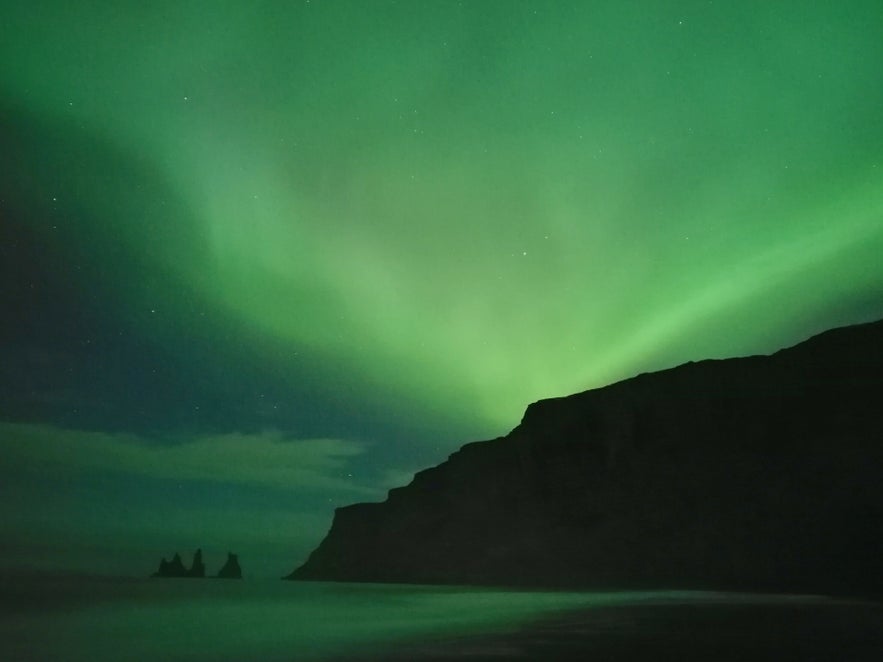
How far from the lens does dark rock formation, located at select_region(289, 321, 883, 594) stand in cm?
10494

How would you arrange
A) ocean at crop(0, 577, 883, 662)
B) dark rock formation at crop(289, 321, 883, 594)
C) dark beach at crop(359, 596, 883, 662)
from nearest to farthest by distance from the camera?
dark beach at crop(359, 596, 883, 662), ocean at crop(0, 577, 883, 662), dark rock formation at crop(289, 321, 883, 594)

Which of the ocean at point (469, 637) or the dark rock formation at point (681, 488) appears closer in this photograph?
the ocean at point (469, 637)

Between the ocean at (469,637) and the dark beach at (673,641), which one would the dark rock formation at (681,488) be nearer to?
the dark beach at (673,641)

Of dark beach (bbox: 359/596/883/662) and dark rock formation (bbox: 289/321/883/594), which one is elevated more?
dark rock formation (bbox: 289/321/883/594)

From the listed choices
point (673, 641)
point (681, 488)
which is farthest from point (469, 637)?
point (681, 488)

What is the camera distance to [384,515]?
576 ft

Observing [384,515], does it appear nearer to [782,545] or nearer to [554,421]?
[554,421]

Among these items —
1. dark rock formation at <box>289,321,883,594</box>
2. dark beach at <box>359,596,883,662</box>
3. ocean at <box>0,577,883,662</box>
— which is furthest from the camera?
dark rock formation at <box>289,321,883,594</box>

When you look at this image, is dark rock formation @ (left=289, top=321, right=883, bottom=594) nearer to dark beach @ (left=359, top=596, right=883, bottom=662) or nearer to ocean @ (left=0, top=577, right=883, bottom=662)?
dark beach @ (left=359, top=596, right=883, bottom=662)

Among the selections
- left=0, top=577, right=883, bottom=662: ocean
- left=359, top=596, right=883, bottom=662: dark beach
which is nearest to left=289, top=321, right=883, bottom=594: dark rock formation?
left=359, top=596, right=883, bottom=662: dark beach

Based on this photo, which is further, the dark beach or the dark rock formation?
the dark rock formation

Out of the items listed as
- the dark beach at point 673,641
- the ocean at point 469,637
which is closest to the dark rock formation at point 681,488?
the dark beach at point 673,641

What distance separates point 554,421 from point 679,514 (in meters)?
36.8

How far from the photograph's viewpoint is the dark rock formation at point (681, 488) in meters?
105
